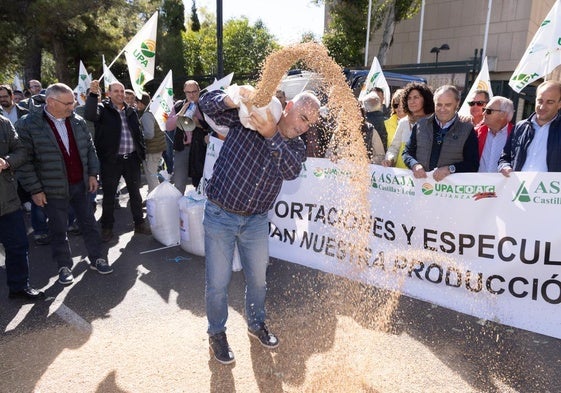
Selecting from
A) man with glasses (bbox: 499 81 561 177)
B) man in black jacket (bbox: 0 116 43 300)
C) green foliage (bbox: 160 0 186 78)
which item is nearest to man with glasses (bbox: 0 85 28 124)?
man in black jacket (bbox: 0 116 43 300)

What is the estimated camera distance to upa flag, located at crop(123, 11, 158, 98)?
6.78 meters

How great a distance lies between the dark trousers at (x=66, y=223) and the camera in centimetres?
408

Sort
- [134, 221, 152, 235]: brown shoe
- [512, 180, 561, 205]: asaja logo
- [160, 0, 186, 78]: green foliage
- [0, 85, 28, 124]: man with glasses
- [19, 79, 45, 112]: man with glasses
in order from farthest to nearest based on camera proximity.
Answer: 1. [160, 0, 186, 78]: green foliage
2. [0, 85, 28, 124]: man with glasses
3. [134, 221, 152, 235]: brown shoe
4. [19, 79, 45, 112]: man with glasses
5. [512, 180, 561, 205]: asaja logo

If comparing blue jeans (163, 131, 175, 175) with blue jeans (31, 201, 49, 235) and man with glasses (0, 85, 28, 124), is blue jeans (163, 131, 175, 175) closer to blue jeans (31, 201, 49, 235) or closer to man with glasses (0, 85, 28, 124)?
man with glasses (0, 85, 28, 124)

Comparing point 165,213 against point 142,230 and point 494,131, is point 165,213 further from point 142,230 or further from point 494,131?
point 494,131

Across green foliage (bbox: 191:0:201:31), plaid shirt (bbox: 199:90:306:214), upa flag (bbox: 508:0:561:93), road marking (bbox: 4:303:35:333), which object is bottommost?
road marking (bbox: 4:303:35:333)

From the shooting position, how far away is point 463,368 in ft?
9.35

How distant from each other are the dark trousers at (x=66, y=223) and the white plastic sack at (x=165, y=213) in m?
0.80

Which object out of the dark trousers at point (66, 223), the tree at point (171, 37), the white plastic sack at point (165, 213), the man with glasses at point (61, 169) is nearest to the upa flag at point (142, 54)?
the white plastic sack at point (165, 213)

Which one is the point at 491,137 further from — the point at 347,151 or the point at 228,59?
Answer: the point at 228,59

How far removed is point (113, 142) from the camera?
17.0ft

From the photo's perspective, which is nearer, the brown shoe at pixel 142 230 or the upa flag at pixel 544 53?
the upa flag at pixel 544 53

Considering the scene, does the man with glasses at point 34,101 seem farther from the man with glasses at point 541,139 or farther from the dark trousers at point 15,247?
the man with glasses at point 541,139

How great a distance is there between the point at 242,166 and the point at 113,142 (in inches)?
124
